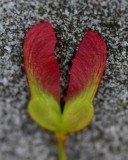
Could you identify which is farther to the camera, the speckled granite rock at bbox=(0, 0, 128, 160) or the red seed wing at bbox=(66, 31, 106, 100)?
the red seed wing at bbox=(66, 31, 106, 100)

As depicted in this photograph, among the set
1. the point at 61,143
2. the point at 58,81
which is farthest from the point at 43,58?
the point at 61,143

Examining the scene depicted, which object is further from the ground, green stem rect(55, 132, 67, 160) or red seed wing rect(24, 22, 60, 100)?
red seed wing rect(24, 22, 60, 100)

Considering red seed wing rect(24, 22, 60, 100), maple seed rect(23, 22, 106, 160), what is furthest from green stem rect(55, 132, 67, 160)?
red seed wing rect(24, 22, 60, 100)

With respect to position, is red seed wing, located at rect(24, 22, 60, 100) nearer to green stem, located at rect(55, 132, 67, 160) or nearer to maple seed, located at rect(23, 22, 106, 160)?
maple seed, located at rect(23, 22, 106, 160)

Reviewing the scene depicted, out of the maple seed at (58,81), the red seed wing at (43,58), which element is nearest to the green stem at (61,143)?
the maple seed at (58,81)

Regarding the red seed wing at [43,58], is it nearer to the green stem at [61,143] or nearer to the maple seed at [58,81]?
the maple seed at [58,81]

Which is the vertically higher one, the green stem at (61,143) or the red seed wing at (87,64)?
the red seed wing at (87,64)

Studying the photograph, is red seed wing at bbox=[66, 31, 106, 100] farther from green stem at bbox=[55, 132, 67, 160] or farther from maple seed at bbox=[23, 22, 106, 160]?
green stem at bbox=[55, 132, 67, 160]
